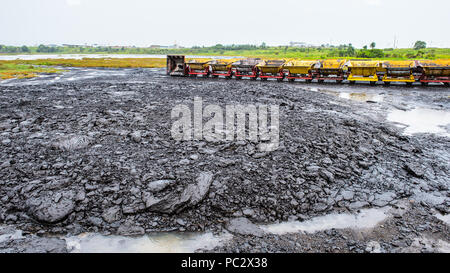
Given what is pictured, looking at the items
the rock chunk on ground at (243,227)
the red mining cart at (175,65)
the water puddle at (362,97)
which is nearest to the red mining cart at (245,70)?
the red mining cart at (175,65)

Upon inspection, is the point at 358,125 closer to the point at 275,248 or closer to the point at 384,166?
the point at 384,166

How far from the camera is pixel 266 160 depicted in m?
5.72

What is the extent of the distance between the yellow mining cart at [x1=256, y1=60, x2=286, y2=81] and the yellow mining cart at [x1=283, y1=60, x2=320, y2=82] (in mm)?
445

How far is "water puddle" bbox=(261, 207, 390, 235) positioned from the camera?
423cm

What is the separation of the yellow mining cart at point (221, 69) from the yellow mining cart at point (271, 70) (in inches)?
90.2

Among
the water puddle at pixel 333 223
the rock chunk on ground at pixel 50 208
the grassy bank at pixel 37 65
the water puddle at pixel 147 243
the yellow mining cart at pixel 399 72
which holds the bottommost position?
the water puddle at pixel 147 243

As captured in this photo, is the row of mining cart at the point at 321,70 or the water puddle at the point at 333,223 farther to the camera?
the row of mining cart at the point at 321,70

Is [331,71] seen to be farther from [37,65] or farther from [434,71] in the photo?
[37,65]

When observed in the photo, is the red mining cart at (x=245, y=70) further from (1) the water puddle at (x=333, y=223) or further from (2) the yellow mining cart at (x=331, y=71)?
(1) the water puddle at (x=333, y=223)

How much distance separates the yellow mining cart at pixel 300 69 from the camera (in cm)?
1886

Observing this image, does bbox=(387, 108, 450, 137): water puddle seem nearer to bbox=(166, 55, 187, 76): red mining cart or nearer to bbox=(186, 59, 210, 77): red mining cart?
bbox=(186, 59, 210, 77): red mining cart

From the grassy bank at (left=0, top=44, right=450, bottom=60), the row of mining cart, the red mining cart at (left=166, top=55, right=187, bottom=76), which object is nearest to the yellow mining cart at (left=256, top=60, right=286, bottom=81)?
the row of mining cart

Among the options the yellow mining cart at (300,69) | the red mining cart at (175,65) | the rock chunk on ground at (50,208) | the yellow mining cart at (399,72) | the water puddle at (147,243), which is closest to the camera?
the water puddle at (147,243)
